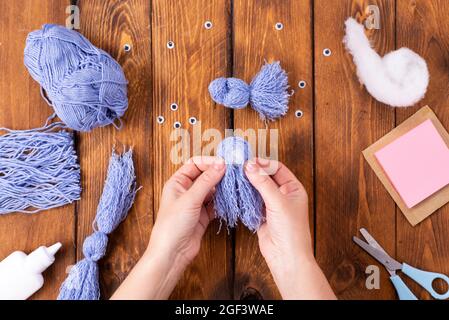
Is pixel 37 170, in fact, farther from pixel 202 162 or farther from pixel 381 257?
pixel 381 257

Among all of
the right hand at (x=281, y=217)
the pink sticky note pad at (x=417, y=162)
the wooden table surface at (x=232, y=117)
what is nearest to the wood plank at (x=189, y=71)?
the wooden table surface at (x=232, y=117)

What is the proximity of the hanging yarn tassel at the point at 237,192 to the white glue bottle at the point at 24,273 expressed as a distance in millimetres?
341

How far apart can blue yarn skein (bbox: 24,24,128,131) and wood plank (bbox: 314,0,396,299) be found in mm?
409

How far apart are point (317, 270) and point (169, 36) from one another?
0.53 meters

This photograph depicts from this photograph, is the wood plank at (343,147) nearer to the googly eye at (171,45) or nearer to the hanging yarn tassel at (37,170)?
the googly eye at (171,45)

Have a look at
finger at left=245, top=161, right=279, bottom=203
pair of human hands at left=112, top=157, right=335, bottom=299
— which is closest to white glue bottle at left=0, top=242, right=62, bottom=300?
pair of human hands at left=112, top=157, right=335, bottom=299

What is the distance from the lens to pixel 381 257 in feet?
2.64

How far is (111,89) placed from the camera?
2.42ft

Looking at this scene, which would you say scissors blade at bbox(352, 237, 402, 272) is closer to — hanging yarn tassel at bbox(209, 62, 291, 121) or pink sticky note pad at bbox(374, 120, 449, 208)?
pink sticky note pad at bbox(374, 120, 449, 208)

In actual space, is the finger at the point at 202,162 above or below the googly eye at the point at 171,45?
below

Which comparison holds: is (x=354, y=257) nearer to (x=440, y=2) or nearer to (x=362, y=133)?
(x=362, y=133)

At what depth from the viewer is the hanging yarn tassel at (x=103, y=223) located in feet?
2.52

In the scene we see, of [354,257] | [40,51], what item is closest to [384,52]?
[354,257]

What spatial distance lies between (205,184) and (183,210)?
6 cm
